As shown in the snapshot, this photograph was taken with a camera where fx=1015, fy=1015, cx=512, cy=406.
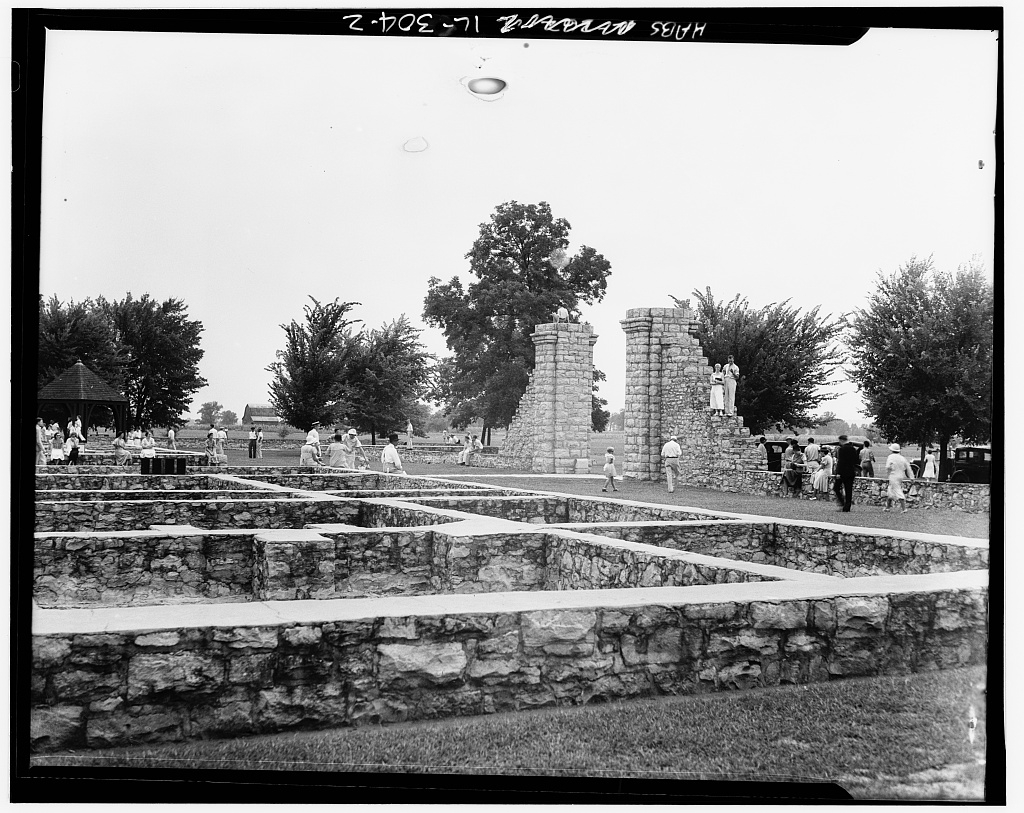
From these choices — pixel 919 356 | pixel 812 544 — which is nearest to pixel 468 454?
pixel 919 356

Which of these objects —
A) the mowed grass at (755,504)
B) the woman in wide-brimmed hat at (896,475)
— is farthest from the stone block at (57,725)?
the woman in wide-brimmed hat at (896,475)

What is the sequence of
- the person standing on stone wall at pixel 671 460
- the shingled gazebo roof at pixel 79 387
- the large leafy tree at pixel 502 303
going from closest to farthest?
the person standing on stone wall at pixel 671 460 < the shingled gazebo roof at pixel 79 387 < the large leafy tree at pixel 502 303

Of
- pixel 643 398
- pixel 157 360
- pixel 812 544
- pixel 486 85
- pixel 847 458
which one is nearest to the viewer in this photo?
A: pixel 486 85

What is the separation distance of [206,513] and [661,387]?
15379 millimetres

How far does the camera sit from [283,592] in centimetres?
816

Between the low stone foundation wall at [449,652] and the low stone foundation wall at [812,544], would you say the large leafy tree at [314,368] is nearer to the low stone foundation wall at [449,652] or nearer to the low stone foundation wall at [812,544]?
the low stone foundation wall at [812,544]

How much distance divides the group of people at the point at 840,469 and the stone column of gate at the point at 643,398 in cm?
265

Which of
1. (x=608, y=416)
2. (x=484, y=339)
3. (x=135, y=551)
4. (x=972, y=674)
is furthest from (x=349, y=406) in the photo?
(x=972, y=674)

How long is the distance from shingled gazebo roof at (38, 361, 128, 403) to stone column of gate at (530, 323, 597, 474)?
36.6 feet

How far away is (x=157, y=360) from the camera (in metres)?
31.5

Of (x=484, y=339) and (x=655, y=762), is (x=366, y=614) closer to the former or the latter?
(x=655, y=762)

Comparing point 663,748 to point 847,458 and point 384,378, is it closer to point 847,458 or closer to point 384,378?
point 847,458

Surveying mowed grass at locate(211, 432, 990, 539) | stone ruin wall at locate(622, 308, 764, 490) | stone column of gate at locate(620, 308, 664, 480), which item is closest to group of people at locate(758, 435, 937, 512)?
mowed grass at locate(211, 432, 990, 539)

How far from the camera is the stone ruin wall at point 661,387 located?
24672 millimetres
